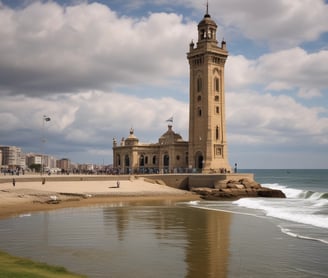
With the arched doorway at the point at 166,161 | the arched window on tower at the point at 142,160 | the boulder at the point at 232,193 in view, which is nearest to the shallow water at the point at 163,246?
the boulder at the point at 232,193

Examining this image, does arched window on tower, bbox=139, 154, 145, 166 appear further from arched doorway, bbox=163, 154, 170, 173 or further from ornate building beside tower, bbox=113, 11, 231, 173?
arched doorway, bbox=163, 154, 170, 173

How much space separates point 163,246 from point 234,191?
122 feet

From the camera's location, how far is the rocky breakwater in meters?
56.0

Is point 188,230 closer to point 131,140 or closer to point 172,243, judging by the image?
point 172,243

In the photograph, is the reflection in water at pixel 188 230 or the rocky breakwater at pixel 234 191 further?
the rocky breakwater at pixel 234 191

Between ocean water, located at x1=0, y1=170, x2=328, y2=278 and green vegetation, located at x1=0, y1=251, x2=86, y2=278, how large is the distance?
2.91 ft

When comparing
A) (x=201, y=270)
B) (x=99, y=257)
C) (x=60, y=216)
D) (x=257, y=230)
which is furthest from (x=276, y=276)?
(x=60, y=216)

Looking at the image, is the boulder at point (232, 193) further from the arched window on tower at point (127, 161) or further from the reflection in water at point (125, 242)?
the reflection in water at point (125, 242)

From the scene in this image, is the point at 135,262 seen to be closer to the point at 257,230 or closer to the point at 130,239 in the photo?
the point at 130,239

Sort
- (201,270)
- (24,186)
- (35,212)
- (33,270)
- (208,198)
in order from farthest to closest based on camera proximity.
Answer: (208,198), (24,186), (35,212), (201,270), (33,270)

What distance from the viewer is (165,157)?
73.6 m

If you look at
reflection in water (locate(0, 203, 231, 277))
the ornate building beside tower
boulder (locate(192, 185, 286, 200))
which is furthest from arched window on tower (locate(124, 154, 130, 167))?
reflection in water (locate(0, 203, 231, 277))

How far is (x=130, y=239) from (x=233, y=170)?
51.8 metres

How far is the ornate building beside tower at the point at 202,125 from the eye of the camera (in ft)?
226
